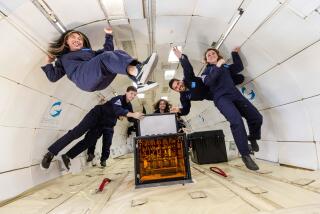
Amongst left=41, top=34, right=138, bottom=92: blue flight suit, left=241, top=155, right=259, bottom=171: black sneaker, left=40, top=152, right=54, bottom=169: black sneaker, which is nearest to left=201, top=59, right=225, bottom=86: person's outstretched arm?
left=241, top=155, right=259, bottom=171: black sneaker

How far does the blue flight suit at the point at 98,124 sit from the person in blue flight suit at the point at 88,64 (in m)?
1.57

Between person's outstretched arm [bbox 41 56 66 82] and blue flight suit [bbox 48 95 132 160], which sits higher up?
person's outstretched arm [bbox 41 56 66 82]

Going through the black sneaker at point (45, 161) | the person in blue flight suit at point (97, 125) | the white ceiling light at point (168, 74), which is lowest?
the black sneaker at point (45, 161)

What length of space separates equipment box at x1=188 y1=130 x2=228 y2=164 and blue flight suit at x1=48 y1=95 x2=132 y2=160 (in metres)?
1.87

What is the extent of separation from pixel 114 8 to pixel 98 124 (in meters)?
2.92

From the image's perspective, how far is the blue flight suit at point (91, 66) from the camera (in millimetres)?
2645

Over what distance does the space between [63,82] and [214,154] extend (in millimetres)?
3644

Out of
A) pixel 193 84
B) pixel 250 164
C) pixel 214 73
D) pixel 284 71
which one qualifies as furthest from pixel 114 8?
pixel 250 164

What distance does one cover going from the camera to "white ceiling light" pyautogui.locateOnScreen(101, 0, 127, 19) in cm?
322

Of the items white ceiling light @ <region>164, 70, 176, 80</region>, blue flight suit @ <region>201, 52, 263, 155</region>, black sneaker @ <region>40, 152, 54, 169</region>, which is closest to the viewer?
blue flight suit @ <region>201, 52, 263, 155</region>

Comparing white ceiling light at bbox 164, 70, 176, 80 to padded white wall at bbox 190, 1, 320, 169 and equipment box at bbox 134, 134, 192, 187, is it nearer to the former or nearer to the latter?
padded white wall at bbox 190, 1, 320, 169

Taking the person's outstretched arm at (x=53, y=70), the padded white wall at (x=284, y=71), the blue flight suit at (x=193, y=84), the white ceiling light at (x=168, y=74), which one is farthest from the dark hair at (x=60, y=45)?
the white ceiling light at (x=168, y=74)

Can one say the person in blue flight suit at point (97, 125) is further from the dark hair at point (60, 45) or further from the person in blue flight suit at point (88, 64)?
the dark hair at point (60, 45)

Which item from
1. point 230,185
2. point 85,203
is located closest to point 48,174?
point 85,203
